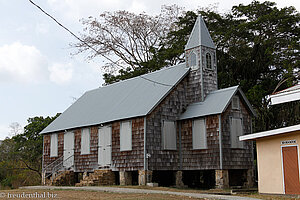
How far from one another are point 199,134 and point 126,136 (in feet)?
15.0

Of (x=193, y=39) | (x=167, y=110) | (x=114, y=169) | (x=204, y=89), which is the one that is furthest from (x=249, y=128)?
(x=114, y=169)

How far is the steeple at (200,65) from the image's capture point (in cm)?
2484

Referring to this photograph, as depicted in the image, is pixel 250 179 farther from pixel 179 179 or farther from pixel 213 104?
pixel 213 104

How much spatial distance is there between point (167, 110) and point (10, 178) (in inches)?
923

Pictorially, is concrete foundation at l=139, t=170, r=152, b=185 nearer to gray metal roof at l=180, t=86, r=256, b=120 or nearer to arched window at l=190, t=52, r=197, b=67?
gray metal roof at l=180, t=86, r=256, b=120

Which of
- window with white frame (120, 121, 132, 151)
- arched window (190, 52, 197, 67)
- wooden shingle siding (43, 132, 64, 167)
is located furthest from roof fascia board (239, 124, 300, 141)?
wooden shingle siding (43, 132, 64, 167)

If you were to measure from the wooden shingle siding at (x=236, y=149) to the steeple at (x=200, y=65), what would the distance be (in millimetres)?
2237

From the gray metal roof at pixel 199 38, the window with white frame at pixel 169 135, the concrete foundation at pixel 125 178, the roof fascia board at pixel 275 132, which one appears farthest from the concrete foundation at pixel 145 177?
the gray metal roof at pixel 199 38

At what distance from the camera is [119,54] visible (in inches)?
1650

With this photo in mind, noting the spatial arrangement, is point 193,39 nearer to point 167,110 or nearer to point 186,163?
point 167,110

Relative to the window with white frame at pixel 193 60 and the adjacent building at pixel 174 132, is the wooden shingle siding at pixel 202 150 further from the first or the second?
the window with white frame at pixel 193 60

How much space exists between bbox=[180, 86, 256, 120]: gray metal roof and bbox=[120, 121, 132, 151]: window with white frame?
3.35 m

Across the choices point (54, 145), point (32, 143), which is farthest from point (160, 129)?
point (32, 143)

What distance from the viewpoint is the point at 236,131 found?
23188mm
